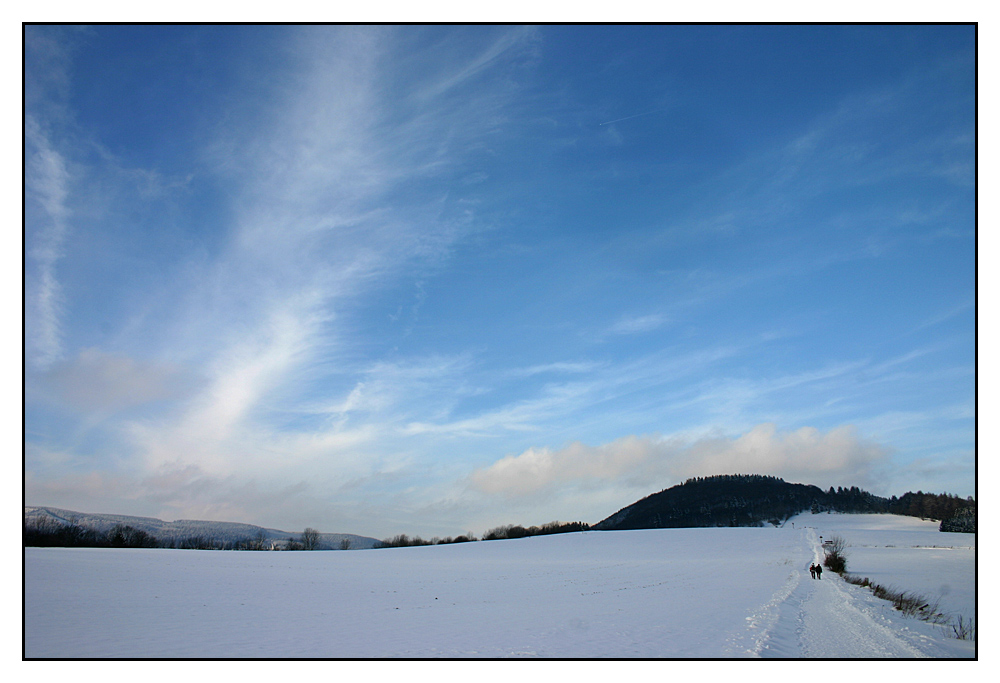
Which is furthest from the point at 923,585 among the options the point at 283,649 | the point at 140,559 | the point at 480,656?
the point at 140,559

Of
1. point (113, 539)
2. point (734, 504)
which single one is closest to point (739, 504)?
point (734, 504)

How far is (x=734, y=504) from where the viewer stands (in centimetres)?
16038

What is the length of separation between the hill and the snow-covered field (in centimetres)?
9978

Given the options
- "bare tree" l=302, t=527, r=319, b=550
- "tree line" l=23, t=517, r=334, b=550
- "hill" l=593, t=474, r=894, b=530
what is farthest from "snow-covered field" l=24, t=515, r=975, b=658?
"hill" l=593, t=474, r=894, b=530

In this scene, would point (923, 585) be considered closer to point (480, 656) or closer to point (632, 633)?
point (632, 633)

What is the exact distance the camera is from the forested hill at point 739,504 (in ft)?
463

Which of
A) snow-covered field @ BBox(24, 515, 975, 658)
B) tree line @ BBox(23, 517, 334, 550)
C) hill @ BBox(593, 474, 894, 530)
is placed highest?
snow-covered field @ BBox(24, 515, 975, 658)

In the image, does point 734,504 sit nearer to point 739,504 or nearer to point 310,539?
point 739,504

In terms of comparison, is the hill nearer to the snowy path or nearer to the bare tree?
the bare tree

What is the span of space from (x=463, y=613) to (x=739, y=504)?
524 feet

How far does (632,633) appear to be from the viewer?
16.6 m

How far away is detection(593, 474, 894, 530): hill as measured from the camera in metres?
145

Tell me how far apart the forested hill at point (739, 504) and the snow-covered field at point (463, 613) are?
99.8m

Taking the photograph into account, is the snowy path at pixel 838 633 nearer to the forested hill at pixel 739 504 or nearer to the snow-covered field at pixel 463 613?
the snow-covered field at pixel 463 613
